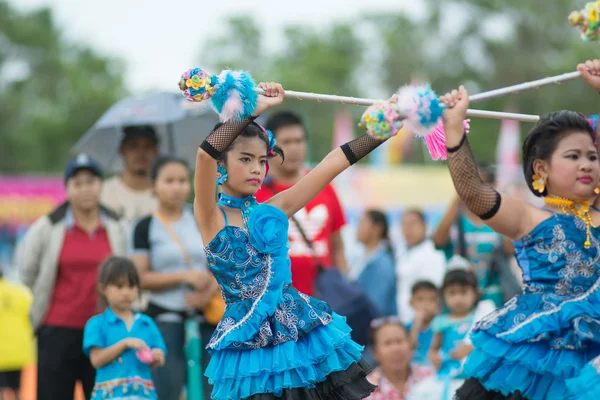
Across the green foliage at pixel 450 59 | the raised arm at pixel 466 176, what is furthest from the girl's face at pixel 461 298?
the green foliage at pixel 450 59

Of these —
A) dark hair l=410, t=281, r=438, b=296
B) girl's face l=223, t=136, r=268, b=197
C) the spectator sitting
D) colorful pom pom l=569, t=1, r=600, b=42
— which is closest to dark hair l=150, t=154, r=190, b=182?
the spectator sitting

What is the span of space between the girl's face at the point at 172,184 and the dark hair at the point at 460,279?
2169 millimetres

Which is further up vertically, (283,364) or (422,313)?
(422,313)

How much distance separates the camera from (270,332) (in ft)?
13.8

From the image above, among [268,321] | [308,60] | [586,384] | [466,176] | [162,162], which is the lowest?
[586,384]

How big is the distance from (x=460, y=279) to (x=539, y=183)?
2.75 metres

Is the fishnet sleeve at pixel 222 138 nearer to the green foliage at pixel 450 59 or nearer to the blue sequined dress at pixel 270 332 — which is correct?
the blue sequined dress at pixel 270 332

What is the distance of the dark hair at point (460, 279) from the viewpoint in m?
7.18

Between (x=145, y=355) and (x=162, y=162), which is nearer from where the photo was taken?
(x=145, y=355)

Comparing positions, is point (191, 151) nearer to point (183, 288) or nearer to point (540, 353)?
point (183, 288)

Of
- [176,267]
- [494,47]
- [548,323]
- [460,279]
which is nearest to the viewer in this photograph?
[548,323]

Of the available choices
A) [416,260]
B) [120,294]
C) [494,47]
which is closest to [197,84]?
[120,294]

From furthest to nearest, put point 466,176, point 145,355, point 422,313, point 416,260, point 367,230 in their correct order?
1. point 367,230
2. point 416,260
3. point 422,313
4. point 145,355
5. point 466,176

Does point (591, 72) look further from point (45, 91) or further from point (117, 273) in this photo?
point (45, 91)
